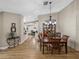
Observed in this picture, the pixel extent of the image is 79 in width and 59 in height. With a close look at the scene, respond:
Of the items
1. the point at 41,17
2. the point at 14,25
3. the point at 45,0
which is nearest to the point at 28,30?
the point at 41,17

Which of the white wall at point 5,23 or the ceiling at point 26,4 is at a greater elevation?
the ceiling at point 26,4

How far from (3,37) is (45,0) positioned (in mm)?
4745

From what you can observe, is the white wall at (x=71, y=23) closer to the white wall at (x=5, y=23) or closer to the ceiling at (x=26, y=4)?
the ceiling at (x=26, y=4)

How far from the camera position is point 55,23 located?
12383 mm

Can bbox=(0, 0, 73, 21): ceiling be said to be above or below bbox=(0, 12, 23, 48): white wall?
above

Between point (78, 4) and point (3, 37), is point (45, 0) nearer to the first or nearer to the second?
point (78, 4)

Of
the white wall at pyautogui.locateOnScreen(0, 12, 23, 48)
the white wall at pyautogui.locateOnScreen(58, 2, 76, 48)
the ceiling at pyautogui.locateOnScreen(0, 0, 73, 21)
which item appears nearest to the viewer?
the ceiling at pyautogui.locateOnScreen(0, 0, 73, 21)

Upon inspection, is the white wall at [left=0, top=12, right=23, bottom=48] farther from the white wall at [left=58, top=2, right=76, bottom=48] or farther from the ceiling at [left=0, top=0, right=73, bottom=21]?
the white wall at [left=58, top=2, right=76, bottom=48]

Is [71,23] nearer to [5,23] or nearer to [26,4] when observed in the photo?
[26,4]

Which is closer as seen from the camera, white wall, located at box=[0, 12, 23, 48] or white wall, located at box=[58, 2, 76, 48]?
white wall, located at box=[58, 2, 76, 48]

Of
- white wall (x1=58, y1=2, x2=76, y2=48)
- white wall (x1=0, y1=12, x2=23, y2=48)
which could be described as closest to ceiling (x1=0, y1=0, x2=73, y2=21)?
white wall (x1=58, y1=2, x2=76, y2=48)

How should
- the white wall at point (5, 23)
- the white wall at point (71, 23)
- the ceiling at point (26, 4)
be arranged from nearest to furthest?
the ceiling at point (26, 4) < the white wall at point (71, 23) < the white wall at point (5, 23)

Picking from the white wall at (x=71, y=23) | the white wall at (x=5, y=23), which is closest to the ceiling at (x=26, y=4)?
the white wall at (x=71, y=23)

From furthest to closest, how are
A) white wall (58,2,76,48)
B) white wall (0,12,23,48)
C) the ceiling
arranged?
white wall (0,12,23,48) < white wall (58,2,76,48) < the ceiling
